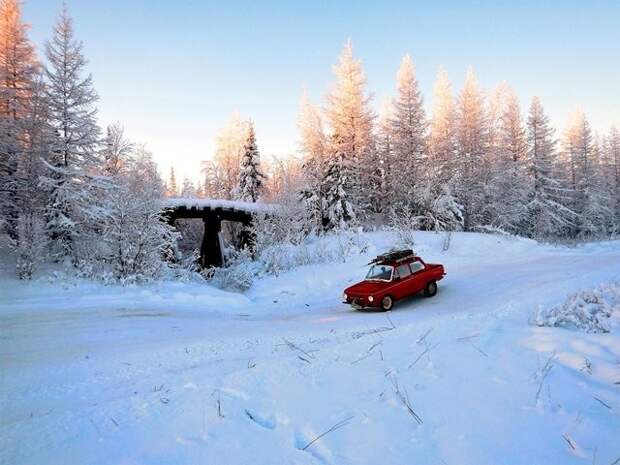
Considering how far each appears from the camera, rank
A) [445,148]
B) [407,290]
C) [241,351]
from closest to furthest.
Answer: [241,351], [407,290], [445,148]

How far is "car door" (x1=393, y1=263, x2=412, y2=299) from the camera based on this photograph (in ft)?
45.4

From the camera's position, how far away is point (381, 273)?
1445cm

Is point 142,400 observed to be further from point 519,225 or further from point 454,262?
point 519,225

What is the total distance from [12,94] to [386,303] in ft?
77.0

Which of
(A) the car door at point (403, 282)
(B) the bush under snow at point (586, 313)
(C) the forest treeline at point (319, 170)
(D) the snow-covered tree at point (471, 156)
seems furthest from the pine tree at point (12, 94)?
(D) the snow-covered tree at point (471, 156)

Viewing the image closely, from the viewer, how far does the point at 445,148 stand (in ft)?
106

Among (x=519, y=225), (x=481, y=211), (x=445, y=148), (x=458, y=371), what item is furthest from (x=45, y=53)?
(x=519, y=225)

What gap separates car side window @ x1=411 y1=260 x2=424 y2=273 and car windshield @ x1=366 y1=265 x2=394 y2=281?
88 centimetres

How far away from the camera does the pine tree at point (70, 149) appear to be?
19.3 m

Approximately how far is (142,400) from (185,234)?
37.1m

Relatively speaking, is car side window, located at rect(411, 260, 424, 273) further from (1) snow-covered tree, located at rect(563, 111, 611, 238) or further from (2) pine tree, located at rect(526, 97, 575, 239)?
(1) snow-covered tree, located at rect(563, 111, 611, 238)

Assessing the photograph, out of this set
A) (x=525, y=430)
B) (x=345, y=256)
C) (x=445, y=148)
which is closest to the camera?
(x=525, y=430)

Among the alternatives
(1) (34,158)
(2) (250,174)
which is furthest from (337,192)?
(1) (34,158)

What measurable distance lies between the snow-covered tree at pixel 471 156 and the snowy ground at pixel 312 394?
22.7 m
